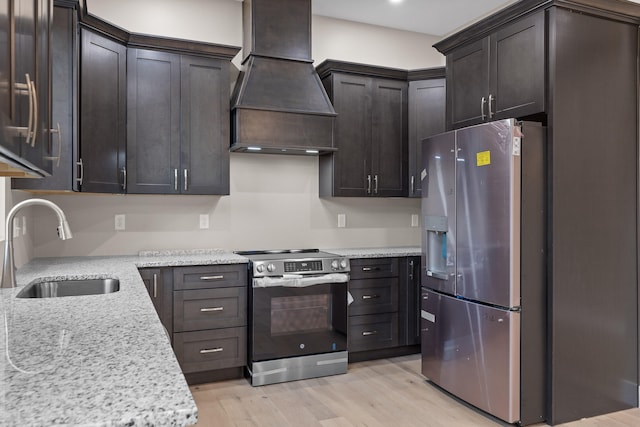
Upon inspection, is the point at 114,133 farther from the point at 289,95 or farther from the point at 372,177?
the point at 372,177

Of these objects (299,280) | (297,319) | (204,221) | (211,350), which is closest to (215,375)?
(211,350)

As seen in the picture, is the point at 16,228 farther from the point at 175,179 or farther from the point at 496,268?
the point at 496,268

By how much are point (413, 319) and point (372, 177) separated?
1292 millimetres

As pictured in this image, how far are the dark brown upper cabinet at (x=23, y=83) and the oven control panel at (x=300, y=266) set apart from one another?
6.69 ft

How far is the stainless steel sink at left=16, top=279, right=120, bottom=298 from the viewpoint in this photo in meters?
2.34

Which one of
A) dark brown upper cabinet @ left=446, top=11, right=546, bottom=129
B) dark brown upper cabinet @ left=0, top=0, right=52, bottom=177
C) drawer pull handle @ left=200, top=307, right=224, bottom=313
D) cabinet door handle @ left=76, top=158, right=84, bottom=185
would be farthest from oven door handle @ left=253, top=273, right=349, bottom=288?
dark brown upper cabinet @ left=0, top=0, right=52, bottom=177

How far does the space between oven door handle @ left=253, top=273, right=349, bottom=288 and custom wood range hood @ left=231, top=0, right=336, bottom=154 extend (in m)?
1.04

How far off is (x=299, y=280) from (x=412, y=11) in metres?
2.63

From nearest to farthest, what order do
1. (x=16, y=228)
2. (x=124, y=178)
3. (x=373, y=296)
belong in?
1. (x=16, y=228)
2. (x=124, y=178)
3. (x=373, y=296)

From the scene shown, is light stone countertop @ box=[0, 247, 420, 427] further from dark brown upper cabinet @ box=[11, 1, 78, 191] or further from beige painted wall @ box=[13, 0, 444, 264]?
beige painted wall @ box=[13, 0, 444, 264]

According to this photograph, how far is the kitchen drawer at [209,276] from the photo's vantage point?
3.29 m

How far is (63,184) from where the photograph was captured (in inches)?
109

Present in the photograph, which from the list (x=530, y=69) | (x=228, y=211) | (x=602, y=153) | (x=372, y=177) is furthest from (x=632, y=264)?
(x=228, y=211)

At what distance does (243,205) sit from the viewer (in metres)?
4.04
